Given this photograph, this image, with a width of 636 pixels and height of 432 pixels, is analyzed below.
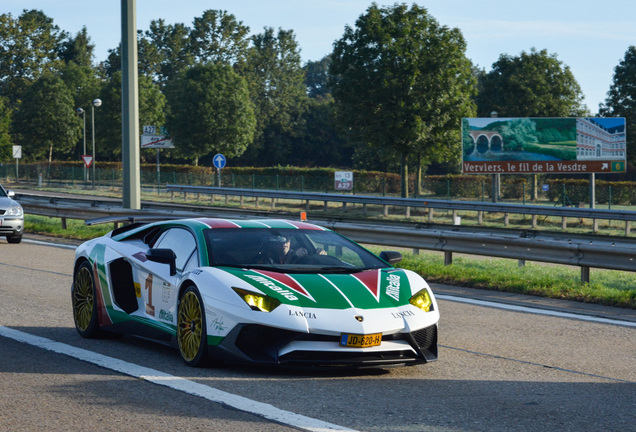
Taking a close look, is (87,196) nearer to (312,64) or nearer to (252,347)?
(252,347)

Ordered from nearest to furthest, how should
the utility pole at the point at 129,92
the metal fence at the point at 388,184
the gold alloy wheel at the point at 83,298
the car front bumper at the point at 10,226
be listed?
the gold alloy wheel at the point at 83,298
the utility pole at the point at 129,92
the car front bumper at the point at 10,226
the metal fence at the point at 388,184

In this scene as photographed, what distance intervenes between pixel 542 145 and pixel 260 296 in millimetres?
41350

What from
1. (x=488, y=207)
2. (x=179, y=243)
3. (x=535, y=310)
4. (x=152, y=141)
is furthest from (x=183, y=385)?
(x=152, y=141)

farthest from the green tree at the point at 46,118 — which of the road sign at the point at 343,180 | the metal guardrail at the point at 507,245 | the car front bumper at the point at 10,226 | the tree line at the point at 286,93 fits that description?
the metal guardrail at the point at 507,245

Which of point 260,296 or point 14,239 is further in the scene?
point 14,239

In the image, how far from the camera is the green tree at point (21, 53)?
114500 millimetres

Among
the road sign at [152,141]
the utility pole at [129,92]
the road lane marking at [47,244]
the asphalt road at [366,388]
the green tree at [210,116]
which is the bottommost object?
the asphalt road at [366,388]

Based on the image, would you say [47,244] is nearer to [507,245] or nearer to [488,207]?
[507,245]

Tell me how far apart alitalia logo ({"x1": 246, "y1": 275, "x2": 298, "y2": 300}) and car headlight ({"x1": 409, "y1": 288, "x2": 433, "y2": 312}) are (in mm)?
960

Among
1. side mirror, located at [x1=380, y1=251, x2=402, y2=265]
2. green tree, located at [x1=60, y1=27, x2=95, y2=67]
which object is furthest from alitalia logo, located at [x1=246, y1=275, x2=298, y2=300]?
green tree, located at [x1=60, y1=27, x2=95, y2=67]

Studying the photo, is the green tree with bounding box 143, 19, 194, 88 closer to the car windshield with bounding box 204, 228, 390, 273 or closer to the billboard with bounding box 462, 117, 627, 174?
the billboard with bounding box 462, 117, 627, 174

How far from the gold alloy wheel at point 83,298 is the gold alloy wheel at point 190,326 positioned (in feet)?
5.51

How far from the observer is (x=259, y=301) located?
259 inches

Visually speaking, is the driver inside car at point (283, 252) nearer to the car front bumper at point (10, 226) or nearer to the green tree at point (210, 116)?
the car front bumper at point (10, 226)
